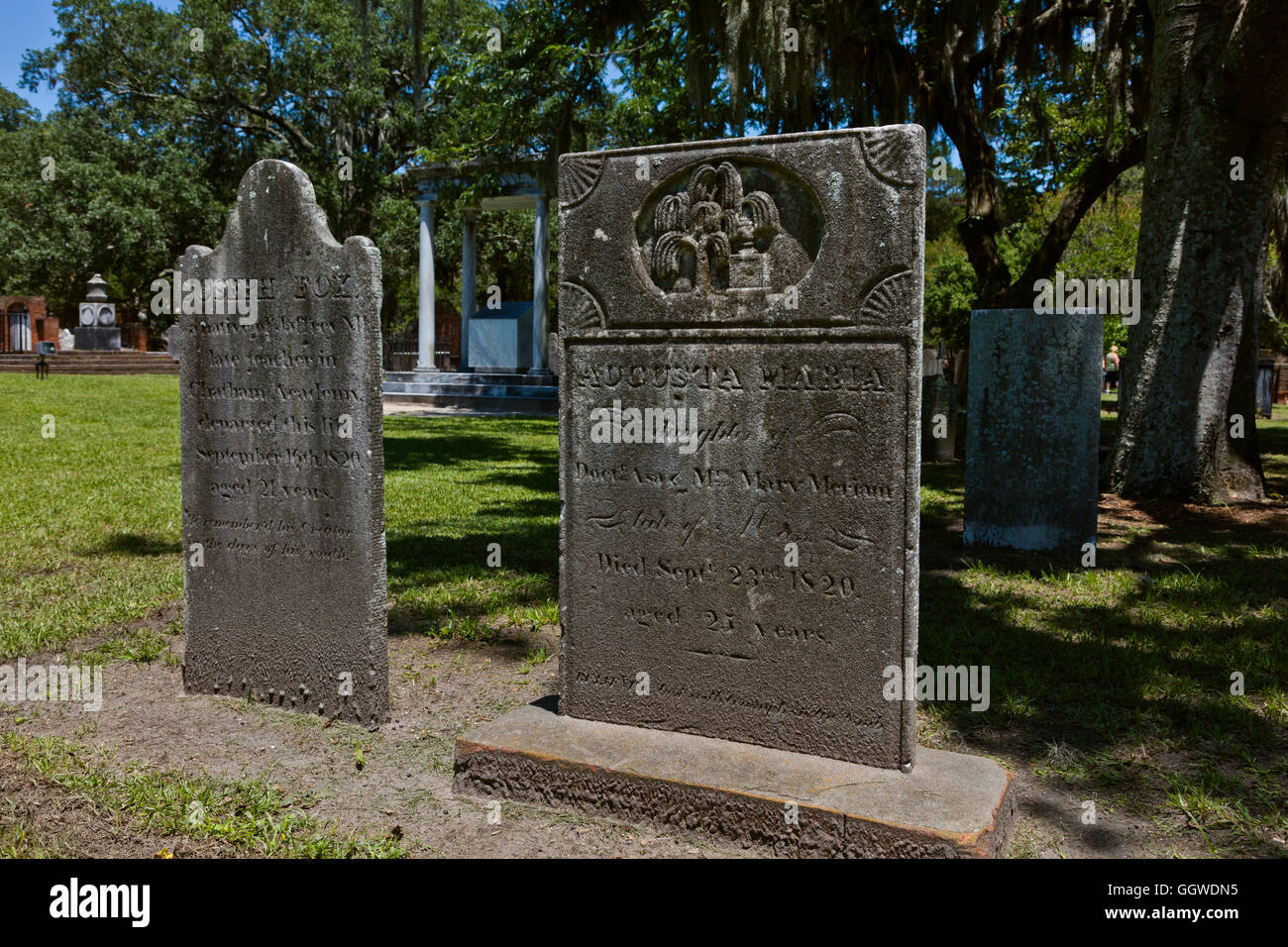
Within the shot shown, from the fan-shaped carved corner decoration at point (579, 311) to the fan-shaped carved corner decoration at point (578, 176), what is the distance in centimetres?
34

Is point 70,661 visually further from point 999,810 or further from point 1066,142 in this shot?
point 1066,142

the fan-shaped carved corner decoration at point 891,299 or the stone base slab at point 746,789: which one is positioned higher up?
the fan-shaped carved corner decoration at point 891,299

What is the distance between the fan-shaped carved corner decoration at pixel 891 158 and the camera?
3264 mm

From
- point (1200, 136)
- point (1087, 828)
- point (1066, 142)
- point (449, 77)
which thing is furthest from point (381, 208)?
point (1087, 828)

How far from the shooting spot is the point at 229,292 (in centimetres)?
457

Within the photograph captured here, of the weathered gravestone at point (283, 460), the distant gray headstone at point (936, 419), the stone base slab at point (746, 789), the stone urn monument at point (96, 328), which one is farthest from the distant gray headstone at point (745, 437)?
the stone urn monument at point (96, 328)

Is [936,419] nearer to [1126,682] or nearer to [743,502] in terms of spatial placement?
[1126,682]

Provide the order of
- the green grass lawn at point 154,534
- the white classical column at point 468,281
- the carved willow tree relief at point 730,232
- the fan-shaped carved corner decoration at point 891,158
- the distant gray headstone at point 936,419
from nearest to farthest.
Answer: the fan-shaped carved corner decoration at point 891,158 < the carved willow tree relief at point 730,232 < the green grass lawn at point 154,534 < the distant gray headstone at point 936,419 < the white classical column at point 468,281

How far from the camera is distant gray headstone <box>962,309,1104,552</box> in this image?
24.0 ft

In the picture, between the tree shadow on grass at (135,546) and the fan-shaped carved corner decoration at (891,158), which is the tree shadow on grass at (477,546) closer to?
the tree shadow on grass at (135,546)

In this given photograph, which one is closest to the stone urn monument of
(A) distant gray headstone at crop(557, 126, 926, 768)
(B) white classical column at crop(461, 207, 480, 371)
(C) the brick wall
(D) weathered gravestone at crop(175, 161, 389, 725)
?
(C) the brick wall

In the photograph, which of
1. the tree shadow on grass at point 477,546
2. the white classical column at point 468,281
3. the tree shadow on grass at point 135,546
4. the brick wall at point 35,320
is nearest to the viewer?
the tree shadow on grass at point 477,546

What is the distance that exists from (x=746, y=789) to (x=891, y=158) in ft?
6.93

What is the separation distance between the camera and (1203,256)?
8.75m
